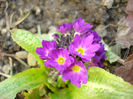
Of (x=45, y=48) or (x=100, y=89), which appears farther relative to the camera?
(x=45, y=48)

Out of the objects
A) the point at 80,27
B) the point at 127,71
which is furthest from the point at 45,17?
the point at 127,71

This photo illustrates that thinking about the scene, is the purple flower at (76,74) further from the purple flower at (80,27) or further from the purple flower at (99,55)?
the purple flower at (80,27)

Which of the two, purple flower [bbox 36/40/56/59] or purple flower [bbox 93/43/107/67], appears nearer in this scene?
purple flower [bbox 36/40/56/59]

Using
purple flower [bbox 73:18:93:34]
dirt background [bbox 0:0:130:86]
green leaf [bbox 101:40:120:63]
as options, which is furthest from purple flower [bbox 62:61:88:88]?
dirt background [bbox 0:0:130:86]

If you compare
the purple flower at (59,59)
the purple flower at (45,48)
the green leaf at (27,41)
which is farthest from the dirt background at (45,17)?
the purple flower at (59,59)

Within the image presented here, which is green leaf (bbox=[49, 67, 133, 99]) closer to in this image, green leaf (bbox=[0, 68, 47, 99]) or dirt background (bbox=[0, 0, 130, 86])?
green leaf (bbox=[0, 68, 47, 99])

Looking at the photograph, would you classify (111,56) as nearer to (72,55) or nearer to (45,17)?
(72,55)
